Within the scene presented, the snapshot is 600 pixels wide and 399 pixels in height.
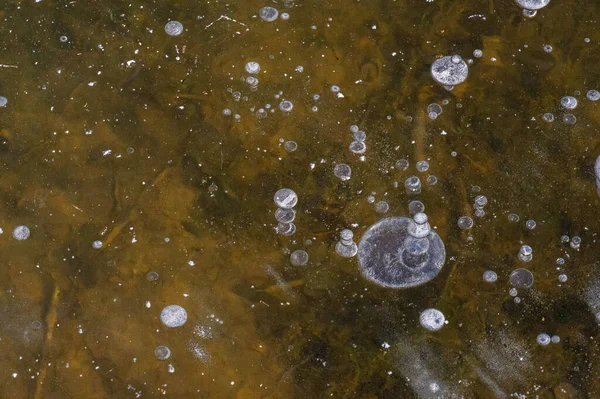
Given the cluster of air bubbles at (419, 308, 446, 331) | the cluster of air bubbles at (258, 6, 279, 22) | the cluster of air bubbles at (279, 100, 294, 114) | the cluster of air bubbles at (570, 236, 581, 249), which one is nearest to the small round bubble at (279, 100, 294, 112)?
the cluster of air bubbles at (279, 100, 294, 114)

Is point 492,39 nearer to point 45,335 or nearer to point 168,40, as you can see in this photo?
point 168,40

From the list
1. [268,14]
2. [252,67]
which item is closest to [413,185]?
[252,67]

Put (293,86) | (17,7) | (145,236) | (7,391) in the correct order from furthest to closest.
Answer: (17,7)
(293,86)
(145,236)
(7,391)

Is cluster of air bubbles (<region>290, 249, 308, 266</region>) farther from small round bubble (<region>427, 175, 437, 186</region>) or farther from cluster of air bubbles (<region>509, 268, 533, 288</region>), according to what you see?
cluster of air bubbles (<region>509, 268, 533, 288</region>)

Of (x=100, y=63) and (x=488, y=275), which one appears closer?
(x=488, y=275)

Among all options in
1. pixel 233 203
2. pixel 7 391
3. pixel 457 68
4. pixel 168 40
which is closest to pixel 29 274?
pixel 7 391

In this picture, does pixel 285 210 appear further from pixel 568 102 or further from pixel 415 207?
pixel 568 102
